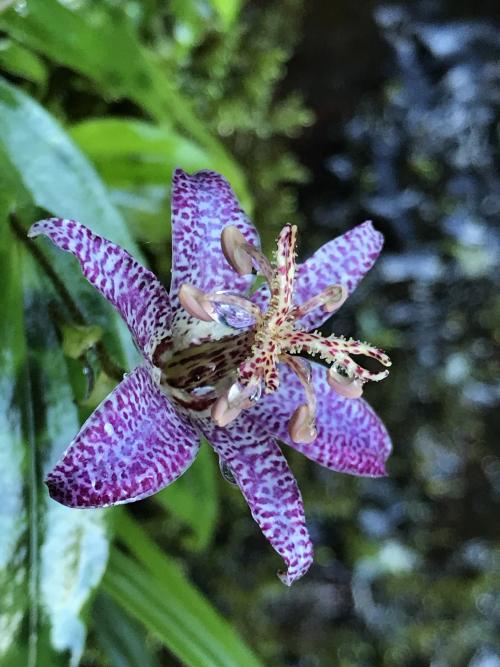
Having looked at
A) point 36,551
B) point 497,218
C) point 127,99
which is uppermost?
point 127,99

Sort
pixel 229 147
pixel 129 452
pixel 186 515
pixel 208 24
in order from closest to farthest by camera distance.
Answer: pixel 129 452, pixel 186 515, pixel 208 24, pixel 229 147

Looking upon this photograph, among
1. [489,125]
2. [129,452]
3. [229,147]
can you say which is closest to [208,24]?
[229,147]

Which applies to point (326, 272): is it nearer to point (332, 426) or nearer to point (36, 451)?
point (332, 426)

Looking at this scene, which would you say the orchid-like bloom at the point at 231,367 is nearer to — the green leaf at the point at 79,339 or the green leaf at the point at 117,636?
the green leaf at the point at 79,339

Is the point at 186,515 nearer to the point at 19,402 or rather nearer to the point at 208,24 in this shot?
the point at 19,402

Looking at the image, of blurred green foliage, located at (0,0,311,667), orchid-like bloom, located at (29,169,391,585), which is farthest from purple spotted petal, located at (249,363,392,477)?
blurred green foliage, located at (0,0,311,667)

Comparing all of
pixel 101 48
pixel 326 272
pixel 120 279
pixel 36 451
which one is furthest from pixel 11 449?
pixel 101 48
